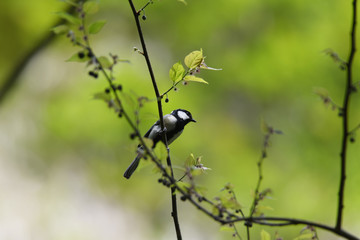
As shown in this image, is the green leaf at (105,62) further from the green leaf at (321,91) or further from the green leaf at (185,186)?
the green leaf at (321,91)

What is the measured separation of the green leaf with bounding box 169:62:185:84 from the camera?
59.9 inches

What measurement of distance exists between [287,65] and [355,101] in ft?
3.38

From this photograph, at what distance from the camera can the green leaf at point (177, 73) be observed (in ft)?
4.99

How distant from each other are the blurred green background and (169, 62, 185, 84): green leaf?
3.67 metres

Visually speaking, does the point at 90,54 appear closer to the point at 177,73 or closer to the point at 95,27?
the point at 95,27

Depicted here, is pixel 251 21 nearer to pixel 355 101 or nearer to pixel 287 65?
pixel 287 65

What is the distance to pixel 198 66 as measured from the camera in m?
1.56

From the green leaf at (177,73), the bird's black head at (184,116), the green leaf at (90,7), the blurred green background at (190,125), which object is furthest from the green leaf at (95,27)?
→ the blurred green background at (190,125)

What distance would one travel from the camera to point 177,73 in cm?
153

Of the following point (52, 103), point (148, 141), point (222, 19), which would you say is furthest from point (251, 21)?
point (148, 141)

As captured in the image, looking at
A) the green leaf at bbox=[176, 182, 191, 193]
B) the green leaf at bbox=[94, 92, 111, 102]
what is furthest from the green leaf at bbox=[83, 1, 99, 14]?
the green leaf at bbox=[176, 182, 191, 193]

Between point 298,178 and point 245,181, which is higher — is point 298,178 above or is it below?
above

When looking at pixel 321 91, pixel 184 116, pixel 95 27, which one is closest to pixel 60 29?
pixel 95 27

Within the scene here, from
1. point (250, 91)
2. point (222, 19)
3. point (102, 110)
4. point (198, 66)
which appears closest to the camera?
point (198, 66)
